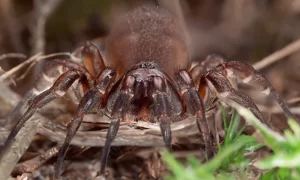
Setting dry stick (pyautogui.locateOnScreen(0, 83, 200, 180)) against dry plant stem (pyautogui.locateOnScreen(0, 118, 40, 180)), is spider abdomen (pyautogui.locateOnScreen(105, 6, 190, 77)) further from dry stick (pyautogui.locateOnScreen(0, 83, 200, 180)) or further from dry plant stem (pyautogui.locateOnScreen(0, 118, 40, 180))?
dry plant stem (pyautogui.locateOnScreen(0, 118, 40, 180))

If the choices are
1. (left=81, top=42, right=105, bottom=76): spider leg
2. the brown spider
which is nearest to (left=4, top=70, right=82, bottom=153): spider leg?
the brown spider

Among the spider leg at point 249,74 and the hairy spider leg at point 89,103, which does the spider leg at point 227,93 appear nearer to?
the spider leg at point 249,74

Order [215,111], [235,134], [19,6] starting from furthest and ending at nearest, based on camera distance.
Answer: [19,6] < [215,111] < [235,134]

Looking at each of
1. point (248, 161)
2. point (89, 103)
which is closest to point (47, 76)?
point (89, 103)

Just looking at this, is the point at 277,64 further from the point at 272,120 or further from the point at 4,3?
the point at 4,3

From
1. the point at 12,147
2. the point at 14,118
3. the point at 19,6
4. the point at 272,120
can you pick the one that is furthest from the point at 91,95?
the point at 19,6
